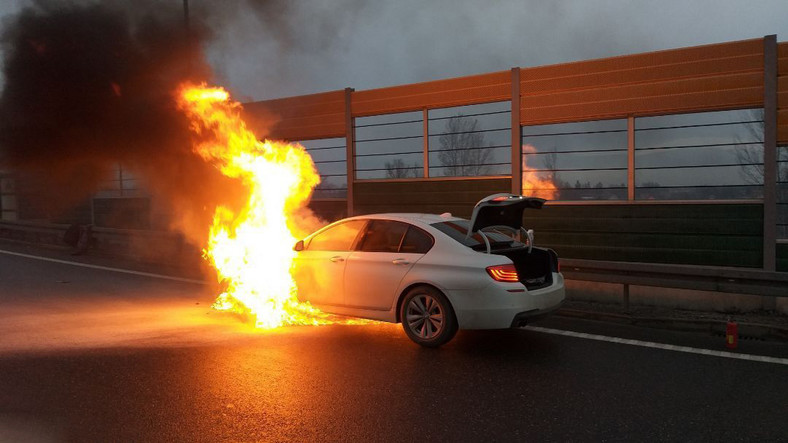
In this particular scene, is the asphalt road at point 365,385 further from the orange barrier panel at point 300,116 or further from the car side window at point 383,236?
the orange barrier panel at point 300,116

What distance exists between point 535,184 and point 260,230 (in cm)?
571

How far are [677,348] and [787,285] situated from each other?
2.07m

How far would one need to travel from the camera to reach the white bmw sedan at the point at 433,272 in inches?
227

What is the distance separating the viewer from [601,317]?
7496mm

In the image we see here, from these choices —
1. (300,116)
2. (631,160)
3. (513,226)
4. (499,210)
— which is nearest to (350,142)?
(300,116)

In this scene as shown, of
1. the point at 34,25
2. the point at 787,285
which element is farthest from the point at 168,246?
the point at 787,285

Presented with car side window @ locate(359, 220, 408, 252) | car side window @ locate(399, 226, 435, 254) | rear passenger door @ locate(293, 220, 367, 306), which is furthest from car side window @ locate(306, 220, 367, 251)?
car side window @ locate(399, 226, 435, 254)

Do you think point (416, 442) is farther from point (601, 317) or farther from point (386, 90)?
point (386, 90)

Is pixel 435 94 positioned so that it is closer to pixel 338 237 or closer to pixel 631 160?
pixel 631 160

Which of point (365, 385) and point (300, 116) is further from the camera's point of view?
point (300, 116)

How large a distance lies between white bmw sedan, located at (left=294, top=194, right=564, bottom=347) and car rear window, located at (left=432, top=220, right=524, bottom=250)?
0.02 meters

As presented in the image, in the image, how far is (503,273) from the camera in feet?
18.9

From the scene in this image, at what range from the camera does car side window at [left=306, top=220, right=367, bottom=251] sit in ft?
22.9

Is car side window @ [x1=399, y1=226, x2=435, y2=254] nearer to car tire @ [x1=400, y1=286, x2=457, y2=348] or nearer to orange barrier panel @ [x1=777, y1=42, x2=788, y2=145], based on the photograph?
car tire @ [x1=400, y1=286, x2=457, y2=348]
